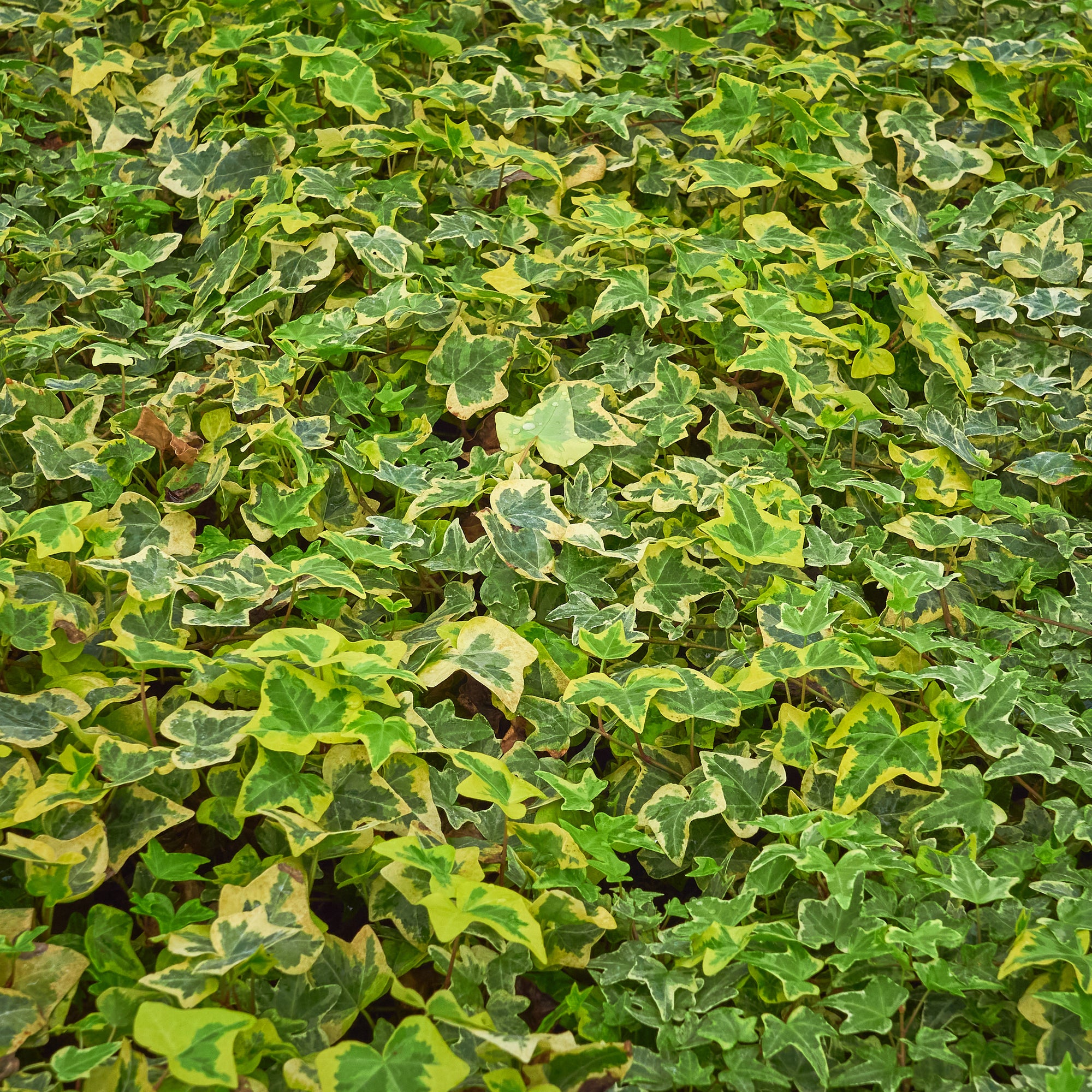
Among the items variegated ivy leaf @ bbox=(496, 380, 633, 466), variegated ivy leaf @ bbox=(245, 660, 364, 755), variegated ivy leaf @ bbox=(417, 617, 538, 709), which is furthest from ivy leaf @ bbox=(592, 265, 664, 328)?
variegated ivy leaf @ bbox=(245, 660, 364, 755)

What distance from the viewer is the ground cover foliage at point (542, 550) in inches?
50.8

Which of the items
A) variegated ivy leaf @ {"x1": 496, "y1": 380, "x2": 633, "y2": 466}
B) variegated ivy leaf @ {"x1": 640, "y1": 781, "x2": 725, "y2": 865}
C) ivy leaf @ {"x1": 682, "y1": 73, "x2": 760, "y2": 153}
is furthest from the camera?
ivy leaf @ {"x1": 682, "y1": 73, "x2": 760, "y2": 153}

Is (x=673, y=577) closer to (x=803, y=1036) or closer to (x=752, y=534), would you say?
(x=752, y=534)

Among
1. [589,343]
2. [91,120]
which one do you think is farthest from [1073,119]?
[91,120]

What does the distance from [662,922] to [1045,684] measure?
745mm

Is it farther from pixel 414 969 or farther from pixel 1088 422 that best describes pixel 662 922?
pixel 1088 422

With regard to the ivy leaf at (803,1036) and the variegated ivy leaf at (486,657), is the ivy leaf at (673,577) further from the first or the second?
the ivy leaf at (803,1036)

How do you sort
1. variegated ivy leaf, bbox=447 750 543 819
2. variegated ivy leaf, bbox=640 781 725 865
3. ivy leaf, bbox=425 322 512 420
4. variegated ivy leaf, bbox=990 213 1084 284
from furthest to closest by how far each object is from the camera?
1. variegated ivy leaf, bbox=990 213 1084 284
2. ivy leaf, bbox=425 322 512 420
3. variegated ivy leaf, bbox=640 781 725 865
4. variegated ivy leaf, bbox=447 750 543 819

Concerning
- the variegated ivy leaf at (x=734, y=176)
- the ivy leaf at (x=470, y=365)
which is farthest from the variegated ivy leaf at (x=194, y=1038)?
the variegated ivy leaf at (x=734, y=176)

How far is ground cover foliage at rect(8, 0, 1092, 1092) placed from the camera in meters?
1.29

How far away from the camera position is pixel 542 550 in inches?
67.2

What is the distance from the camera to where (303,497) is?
5.80 ft

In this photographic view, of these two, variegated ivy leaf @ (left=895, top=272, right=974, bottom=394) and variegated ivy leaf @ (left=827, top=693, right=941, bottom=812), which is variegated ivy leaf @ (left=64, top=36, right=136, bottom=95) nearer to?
variegated ivy leaf @ (left=895, top=272, right=974, bottom=394)

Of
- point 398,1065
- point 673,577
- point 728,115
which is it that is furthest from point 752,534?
point 728,115
